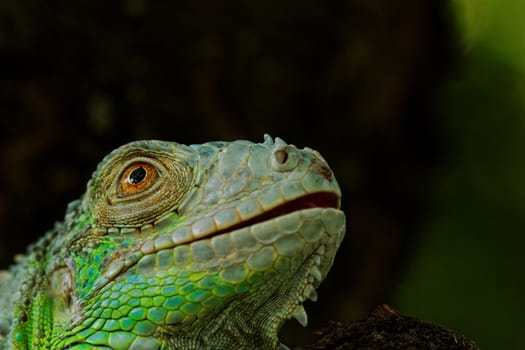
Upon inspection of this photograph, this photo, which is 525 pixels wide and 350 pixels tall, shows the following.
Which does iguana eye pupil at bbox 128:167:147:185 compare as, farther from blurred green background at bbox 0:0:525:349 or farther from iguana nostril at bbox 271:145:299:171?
blurred green background at bbox 0:0:525:349

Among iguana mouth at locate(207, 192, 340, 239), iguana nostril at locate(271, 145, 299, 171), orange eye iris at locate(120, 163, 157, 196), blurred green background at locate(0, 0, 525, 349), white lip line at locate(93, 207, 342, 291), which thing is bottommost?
iguana mouth at locate(207, 192, 340, 239)

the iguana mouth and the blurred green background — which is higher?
the blurred green background

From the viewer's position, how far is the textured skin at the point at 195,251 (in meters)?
3.01

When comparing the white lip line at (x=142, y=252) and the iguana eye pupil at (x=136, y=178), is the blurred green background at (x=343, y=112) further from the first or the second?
the white lip line at (x=142, y=252)

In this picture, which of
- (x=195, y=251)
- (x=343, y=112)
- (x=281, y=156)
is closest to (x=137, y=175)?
(x=195, y=251)

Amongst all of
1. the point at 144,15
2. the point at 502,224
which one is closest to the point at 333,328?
the point at 144,15

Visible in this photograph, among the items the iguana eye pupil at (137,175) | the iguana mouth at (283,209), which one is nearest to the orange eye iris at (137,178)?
the iguana eye pupil at (137,175)

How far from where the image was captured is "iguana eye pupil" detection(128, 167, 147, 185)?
332 centimetres

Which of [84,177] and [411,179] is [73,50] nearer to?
[84,177]

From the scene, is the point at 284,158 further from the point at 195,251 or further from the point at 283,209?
the point at 195,251

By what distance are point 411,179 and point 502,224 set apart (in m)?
3.31

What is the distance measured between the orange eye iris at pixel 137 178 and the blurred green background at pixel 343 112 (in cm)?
538

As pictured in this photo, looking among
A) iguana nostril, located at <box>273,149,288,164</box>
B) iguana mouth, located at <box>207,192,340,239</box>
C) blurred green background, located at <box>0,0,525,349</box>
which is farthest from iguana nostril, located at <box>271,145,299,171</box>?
blurred green background, located at <box>0,0,525,349</box>

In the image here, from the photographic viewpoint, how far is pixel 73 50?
342 inches
